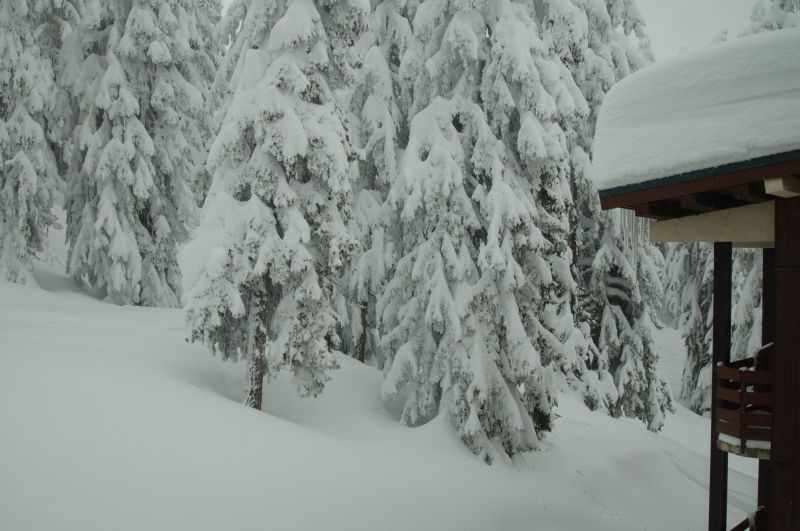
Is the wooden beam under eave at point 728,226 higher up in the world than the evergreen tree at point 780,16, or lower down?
lower down

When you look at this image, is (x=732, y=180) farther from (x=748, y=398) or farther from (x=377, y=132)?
(x=377, y=132)

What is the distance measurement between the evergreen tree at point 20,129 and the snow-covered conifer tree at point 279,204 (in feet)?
36.7

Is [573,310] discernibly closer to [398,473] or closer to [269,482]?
[398,473]

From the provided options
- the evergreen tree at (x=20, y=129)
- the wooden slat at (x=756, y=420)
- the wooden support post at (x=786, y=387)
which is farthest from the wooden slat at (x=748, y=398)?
the evergreen tree at (x=20, y=129)

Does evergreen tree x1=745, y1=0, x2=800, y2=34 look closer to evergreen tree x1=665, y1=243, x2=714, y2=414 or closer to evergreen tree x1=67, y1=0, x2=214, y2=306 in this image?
evergreen tree x1=665, y1=243, x2=714, y2=414

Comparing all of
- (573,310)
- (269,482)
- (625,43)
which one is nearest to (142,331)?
(269,482)

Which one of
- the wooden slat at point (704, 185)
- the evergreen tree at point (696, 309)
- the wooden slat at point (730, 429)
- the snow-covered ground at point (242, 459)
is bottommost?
the evergreen tree at point (696, 309)

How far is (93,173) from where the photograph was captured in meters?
20.0

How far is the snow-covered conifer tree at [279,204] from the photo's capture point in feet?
34.9

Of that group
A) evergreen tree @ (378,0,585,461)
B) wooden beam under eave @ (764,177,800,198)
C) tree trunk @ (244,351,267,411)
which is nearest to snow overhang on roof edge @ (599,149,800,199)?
wooden beam under eave @ (764,177,800,198)

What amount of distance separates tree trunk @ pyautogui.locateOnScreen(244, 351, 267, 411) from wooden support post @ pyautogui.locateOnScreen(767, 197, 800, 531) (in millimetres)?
8278

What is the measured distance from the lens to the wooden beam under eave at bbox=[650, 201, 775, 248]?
6207 mm

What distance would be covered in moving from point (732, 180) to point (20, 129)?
20391 mm

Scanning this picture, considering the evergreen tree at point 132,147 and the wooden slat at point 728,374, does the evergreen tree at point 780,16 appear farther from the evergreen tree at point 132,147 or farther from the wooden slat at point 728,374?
the evergreen tree at point 132,147
